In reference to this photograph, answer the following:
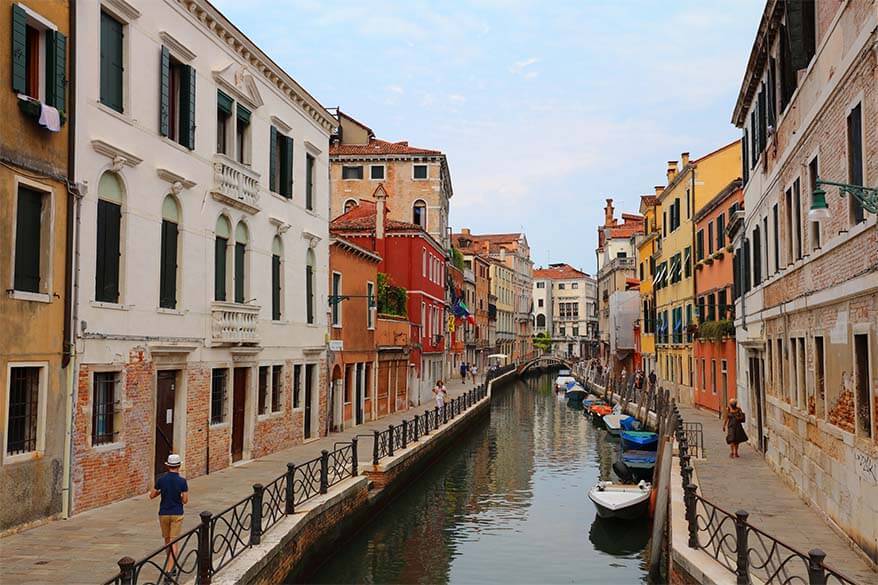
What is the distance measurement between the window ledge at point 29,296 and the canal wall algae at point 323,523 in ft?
13.8

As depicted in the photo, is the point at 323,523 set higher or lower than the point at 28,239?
lower

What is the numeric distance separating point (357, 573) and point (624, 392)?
3086cm

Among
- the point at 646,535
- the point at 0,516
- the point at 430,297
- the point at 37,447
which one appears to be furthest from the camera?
the point at 430,297

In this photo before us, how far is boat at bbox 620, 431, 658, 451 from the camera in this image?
25.0m

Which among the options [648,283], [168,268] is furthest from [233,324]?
[648,283]

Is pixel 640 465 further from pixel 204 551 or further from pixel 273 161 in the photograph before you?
pixel 204 551

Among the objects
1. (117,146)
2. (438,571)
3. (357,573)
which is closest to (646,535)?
(438,571)

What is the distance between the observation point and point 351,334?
1045 inches

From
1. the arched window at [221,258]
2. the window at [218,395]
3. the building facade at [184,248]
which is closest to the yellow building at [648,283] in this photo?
the building facade at [184,248]

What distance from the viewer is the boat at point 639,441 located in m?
25.0

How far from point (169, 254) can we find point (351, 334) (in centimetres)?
1167

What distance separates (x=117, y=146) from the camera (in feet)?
43.0

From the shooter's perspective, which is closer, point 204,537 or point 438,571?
point 204,537

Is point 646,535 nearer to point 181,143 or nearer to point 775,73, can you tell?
point 775,73
